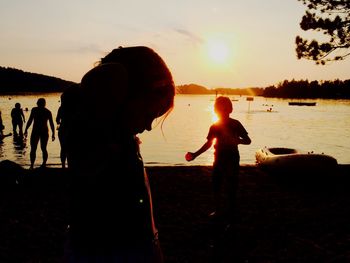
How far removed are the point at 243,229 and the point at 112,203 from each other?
6208 millimetres

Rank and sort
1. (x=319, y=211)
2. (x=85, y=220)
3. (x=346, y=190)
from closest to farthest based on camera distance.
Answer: (x=85, y=220) → (x=319, y=211) → (x=346, y=190)

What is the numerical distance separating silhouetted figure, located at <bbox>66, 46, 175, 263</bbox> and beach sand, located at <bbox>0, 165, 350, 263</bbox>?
182 inches

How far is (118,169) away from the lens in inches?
53.9

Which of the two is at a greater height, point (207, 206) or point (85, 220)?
point (85, 220)

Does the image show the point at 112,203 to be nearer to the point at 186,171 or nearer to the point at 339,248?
the point at 339,248

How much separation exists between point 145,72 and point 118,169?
14.5 inches

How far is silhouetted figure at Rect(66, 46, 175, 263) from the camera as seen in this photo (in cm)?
127

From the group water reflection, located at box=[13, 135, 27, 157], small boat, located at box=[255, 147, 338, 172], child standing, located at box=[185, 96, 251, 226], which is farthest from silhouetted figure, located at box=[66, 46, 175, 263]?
water reflection, located at box=[13, 135, 27, 157]

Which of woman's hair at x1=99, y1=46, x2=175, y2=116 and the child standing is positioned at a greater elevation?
woman's hair at x1=99, y1=46, x2=175, y2=116

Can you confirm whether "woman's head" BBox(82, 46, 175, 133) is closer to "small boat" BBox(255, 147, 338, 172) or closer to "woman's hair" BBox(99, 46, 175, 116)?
"woman's hair" BBox(99, 46, 175, 116)

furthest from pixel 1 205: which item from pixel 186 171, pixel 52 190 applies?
pixel 186 171

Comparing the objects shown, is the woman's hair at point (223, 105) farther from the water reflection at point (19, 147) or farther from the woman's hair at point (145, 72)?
the water reflection at point (19, 147)

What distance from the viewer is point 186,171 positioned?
12875 millimetres

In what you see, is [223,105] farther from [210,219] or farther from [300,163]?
[300,163]
